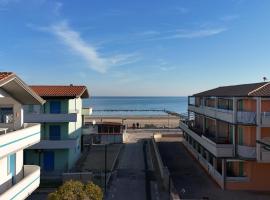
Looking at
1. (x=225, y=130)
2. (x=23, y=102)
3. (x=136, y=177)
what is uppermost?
(x=23, y=102)

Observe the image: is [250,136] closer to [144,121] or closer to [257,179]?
[257,179]

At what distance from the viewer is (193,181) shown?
35.9 meters

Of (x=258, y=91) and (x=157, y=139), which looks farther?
(x=157, y=139)

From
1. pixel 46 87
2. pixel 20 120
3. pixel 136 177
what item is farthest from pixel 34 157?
pixel 20 120

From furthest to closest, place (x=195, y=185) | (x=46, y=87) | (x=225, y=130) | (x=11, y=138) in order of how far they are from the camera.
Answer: (x=46, y=87) → (x=225, y=130) → (x=195, y=185) → (x=11, y=138)

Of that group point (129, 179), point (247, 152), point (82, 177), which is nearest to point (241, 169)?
point (247, 152)

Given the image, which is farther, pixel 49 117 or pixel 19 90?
pixel 49 117

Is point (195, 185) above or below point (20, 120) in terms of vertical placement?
below

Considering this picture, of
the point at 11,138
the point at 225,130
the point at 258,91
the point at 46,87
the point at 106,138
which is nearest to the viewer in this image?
the point at 11,138

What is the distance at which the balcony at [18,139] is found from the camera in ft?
51.9

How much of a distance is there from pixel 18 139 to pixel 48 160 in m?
23.7

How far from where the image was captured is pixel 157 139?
6406 cm

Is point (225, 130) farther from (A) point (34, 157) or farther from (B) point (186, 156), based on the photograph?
(A) point (34, 157)

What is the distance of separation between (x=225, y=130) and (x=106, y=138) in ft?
89.3
